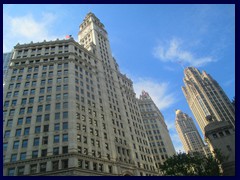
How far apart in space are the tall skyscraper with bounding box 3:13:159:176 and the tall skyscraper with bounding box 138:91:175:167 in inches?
933

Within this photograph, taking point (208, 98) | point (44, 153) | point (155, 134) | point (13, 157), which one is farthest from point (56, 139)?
point (208, 98)

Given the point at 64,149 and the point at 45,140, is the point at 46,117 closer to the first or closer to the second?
the point at 45,140

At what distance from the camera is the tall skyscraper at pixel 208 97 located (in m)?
129

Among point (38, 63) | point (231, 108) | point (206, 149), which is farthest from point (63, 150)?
point (206, 149)

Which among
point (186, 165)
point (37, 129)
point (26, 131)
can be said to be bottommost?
point (186, 165)

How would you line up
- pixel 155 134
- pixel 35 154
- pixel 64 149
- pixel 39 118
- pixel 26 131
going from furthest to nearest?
pixel 155 134 < pixel 39 118 < pixel 26 131 < pixel 64 149 < pixel 35 154

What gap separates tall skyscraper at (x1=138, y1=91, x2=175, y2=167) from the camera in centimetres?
8656

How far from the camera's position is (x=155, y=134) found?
93562mm

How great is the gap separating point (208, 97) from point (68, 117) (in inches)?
4774

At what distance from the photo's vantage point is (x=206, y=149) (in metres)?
180

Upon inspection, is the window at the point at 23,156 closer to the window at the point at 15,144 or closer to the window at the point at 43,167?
the window at the point at 15,144

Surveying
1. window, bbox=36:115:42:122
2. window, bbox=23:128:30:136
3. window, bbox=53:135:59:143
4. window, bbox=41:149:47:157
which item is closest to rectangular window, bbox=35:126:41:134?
window, bbox=23:128:30:136

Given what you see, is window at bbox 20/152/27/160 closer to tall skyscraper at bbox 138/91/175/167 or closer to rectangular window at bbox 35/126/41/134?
rectangular window at bbox 35/126/41/134

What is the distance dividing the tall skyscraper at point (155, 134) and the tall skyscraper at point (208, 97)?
142 ft
